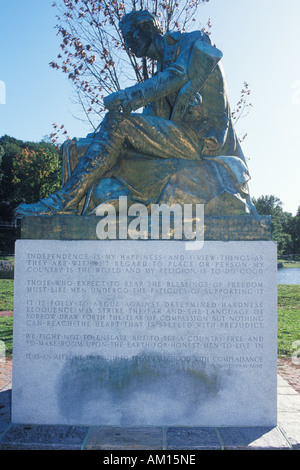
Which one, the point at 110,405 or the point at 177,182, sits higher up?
the point at 177,182

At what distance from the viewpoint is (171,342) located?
11.2 ft

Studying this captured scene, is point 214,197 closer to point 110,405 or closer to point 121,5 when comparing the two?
point 110,405

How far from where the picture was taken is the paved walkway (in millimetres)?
2977

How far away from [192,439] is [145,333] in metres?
0.88

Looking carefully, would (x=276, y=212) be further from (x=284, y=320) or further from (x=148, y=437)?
(x=148, y=437)

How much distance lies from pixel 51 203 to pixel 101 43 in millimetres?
6660

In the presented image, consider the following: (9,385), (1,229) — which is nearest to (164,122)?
(9,385)

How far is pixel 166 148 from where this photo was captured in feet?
13.1

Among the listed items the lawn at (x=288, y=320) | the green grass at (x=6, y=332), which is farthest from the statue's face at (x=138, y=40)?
the lawn at (x=288, y=320)

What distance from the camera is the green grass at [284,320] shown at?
759 cm

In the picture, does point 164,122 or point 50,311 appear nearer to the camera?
point 50,311

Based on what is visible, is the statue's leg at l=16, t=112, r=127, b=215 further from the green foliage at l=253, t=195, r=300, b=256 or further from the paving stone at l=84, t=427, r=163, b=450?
the green foliage at l=253, t=195, r=300, b=256

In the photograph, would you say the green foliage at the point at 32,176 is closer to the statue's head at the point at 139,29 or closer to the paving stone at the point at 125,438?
the statue's head at the point at 139,29

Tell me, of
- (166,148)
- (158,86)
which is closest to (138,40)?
(158,86)
